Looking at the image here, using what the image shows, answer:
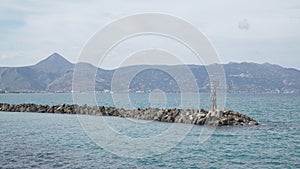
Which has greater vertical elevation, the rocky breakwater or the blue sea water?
the rocky breakwater

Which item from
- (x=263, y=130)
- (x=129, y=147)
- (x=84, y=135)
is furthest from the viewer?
(x=263, y=130)

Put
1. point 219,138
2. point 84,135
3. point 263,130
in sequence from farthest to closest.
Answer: point 263,130, point 84,135, point 219,138

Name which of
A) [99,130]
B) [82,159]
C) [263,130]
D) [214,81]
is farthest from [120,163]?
[214,81]

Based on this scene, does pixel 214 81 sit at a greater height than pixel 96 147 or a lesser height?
greater

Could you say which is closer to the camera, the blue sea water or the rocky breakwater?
the blue sea water

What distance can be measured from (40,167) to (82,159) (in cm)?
331

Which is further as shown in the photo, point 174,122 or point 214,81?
point 214,81

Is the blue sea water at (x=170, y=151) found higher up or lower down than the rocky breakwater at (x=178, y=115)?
lower down

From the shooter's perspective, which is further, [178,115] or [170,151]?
[178,115]

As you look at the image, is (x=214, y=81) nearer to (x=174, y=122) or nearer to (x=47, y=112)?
(x=174, y=122)

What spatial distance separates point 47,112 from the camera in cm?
7444

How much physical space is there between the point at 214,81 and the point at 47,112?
33575 mm

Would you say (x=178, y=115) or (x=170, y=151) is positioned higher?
(x=178, y=115)

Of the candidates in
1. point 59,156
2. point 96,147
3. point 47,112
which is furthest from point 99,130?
point 47,112
